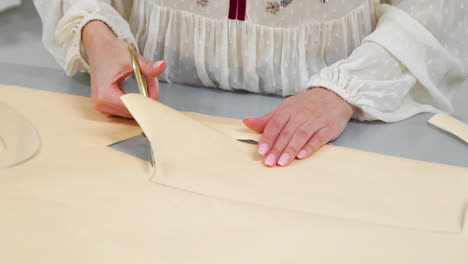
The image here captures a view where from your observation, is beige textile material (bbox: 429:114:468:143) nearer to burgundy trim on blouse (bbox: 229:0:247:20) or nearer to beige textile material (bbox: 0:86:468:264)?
beige textile material (bbox: 0:86:468:264)

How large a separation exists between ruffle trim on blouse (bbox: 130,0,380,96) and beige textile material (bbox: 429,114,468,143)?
0.47ft

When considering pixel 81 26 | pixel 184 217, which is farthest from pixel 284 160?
pixel 81 26

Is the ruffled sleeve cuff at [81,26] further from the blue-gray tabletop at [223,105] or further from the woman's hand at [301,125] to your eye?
the woman's hand at [301,125]

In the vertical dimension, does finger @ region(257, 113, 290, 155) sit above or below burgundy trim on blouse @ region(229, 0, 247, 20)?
below

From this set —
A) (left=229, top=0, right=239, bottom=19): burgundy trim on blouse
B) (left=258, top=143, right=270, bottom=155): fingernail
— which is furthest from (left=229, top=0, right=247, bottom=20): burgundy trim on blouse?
(left=258, top=143, right=270, bottom=155): fingernail

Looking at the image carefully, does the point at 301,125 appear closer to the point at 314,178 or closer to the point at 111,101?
the point at 314,178

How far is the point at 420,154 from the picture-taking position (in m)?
0.66

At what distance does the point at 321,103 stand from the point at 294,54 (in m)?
0.12

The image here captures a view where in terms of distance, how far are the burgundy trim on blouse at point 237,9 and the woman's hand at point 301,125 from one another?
0.14 meters

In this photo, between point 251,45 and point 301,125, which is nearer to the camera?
point 301,125

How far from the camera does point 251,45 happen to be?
31.3 inches

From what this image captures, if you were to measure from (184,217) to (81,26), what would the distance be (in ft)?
1.27

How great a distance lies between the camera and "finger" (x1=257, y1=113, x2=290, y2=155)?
624 millimetres

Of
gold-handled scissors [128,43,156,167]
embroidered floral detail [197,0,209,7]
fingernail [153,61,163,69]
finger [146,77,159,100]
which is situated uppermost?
embroidered floral detail [197,0,209,7]
